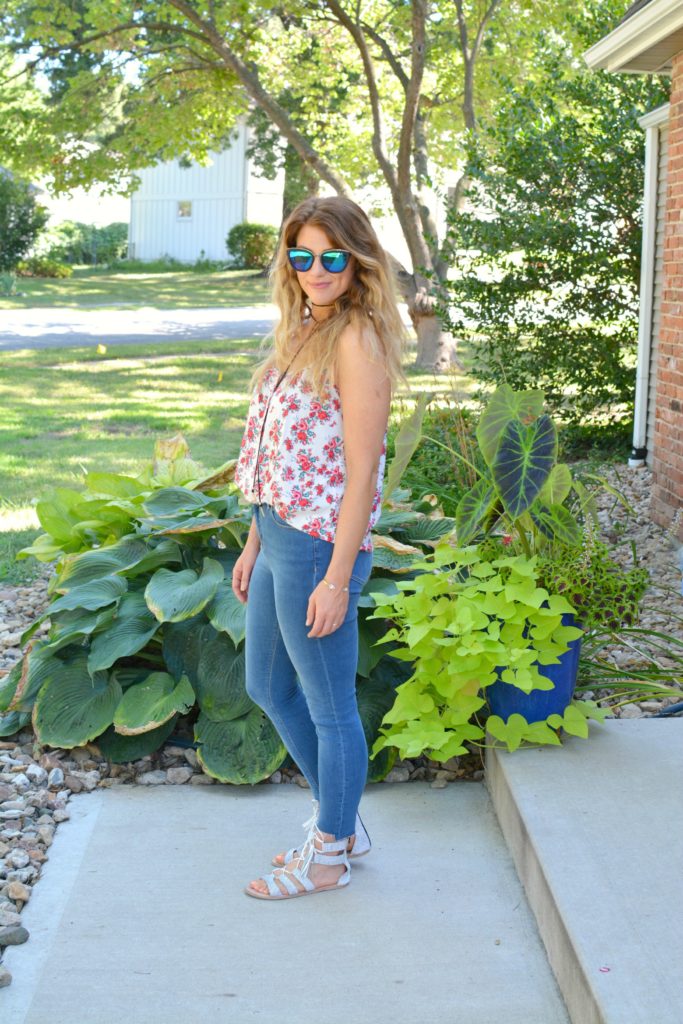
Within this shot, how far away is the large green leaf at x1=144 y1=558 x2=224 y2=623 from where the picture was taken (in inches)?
141

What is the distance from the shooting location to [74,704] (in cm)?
366

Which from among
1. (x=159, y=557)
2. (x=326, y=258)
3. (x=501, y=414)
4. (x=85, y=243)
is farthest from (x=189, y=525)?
Answer: (x=85, y=243)

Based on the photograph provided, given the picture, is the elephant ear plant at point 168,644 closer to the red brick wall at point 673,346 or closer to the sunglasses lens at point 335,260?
the sunglasses lens at point 335,260

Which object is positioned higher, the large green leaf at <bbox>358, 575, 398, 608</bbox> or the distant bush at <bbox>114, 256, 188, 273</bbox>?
the distant bush at <bbox>114, 256, 188, 273</bbox>

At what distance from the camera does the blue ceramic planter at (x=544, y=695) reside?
3.28 meters

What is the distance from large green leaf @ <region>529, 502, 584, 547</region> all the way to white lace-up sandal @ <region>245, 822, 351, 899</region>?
1.08 m

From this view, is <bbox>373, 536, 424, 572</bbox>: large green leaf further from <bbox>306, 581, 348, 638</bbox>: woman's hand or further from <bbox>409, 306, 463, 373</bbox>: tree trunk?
<bbox>409, 306, 463, 373</bbox>: tree trunk

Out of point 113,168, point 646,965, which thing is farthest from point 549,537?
point 113,168

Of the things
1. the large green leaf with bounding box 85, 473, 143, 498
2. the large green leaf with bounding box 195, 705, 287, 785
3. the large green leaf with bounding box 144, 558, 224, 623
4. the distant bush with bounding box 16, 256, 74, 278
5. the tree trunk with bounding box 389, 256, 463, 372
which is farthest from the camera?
the distant bush with bounding box 16, 256, 74, 278

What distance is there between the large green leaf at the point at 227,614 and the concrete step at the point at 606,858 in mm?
852

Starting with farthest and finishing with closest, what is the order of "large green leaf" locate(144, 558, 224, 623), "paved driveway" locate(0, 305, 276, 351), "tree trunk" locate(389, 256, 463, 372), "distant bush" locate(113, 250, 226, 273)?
"distant bush" locate(113, 250, 226, 273), "paved driveway" locate(0, 305, 276, 351), "tree trunk" locate(389, 256, 463, 372), "large green leaf" locate(144, 558, 224, 623)

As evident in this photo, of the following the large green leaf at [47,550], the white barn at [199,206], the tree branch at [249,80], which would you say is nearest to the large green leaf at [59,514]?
the large green leaf at [47,550]

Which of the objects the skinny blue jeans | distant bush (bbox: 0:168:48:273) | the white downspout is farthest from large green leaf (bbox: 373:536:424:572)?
distant bush (bbox: 0:168:48:273)

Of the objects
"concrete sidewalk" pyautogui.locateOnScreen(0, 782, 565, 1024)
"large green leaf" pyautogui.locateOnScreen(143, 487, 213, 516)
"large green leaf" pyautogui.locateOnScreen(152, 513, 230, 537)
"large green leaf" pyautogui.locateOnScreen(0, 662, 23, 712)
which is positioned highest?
"large green leaf" pyautogui.locateOnScreen(143, 487, 213, 516)
